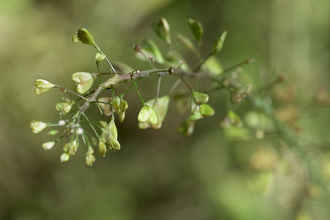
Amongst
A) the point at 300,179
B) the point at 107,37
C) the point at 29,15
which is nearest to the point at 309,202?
the point at 300,179

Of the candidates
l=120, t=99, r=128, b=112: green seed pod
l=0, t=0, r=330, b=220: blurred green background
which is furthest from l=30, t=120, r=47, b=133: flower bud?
l=0, t=0, r=330, b=220: blurred green background

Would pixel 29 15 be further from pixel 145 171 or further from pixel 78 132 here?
pixel 78 132

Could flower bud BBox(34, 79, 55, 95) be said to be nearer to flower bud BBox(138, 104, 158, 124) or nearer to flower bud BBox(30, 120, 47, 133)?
flower bud BBox(30, 120, 47, 133)

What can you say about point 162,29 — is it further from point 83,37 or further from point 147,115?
point 147,115

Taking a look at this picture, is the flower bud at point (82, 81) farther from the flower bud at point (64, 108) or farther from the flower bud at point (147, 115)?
the flower bud at point (147, 115)

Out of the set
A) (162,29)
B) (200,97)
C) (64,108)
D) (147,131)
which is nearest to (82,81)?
(64,108)

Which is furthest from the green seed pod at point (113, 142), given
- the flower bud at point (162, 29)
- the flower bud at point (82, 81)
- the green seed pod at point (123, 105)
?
the flower bud at point (162, 29)
